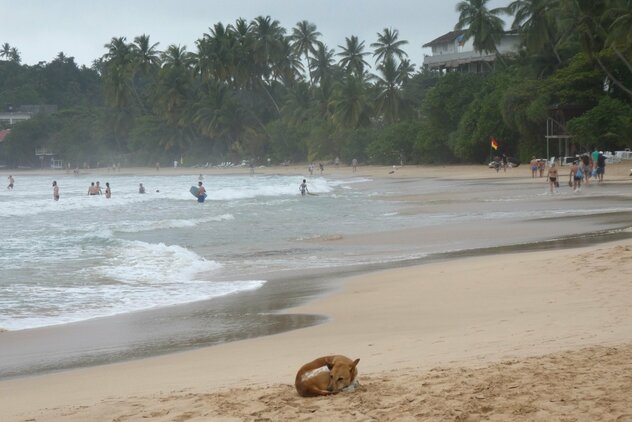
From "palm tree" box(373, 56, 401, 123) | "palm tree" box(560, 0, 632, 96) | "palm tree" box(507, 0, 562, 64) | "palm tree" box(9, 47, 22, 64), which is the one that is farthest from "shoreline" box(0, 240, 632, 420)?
"palm tree" box(9, 47, 22, 64)

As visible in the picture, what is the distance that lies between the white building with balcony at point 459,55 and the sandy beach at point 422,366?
2679 inches

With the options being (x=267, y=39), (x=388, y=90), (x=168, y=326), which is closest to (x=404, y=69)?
(x=388, y=90)

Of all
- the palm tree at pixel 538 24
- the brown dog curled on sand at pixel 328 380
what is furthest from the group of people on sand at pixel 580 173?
the brown dog curled on sand at pixel 328 380

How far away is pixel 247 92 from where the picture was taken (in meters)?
104

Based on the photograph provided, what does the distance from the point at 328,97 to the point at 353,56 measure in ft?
17.5

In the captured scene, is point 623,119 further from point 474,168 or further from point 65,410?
point 65,410

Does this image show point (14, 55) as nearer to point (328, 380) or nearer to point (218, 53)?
point (218, 53)

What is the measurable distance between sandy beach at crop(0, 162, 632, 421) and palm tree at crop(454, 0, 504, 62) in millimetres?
57994

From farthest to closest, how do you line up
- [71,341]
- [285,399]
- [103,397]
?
[71,341]
[103,397]
[285,399]

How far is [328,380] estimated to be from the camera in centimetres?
534

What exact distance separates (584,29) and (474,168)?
13.0 meters

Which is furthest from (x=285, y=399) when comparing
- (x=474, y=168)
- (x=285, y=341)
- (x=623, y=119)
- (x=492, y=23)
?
(x=492, y=23)

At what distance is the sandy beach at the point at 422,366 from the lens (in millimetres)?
4820

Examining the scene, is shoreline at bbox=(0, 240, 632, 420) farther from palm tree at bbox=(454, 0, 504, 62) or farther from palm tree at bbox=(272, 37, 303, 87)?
palm tree at bbox=(272, 37, 303, 87)
